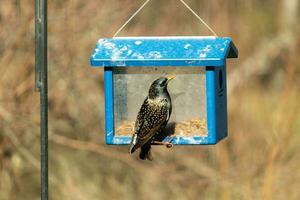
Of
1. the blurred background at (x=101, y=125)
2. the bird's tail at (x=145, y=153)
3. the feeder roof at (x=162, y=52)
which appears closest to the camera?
the feeder roof at (x=162, y=52)

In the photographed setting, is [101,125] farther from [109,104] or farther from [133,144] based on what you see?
[133,144]

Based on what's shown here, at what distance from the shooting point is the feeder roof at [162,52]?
4938 mm

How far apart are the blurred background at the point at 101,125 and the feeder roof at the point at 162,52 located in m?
2.60

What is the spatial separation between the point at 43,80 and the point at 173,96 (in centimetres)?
76

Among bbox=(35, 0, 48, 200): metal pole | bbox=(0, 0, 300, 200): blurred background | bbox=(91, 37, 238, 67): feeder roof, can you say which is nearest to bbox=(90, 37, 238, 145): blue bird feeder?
bbox=(91, 37, 238, 67): feeder roof

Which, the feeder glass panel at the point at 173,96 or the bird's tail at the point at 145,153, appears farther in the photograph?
the bird's tail at the point at 145,153

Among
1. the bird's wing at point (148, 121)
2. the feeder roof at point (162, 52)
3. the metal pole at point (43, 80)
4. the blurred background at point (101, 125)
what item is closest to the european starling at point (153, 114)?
the bird's wing at point (148, 121)

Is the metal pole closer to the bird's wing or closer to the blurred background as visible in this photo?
the bird's wing

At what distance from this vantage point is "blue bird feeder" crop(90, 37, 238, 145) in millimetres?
4980

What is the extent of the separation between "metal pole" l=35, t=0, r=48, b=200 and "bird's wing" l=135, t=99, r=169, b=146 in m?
0.54

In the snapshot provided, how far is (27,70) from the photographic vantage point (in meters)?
8.25

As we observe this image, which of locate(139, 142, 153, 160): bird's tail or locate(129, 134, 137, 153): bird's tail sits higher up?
locate(129, 134, 137, 153): bird's tail

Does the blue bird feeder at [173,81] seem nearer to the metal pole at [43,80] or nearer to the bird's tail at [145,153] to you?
the bird's tail at [145,153]

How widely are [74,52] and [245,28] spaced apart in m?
1.96
